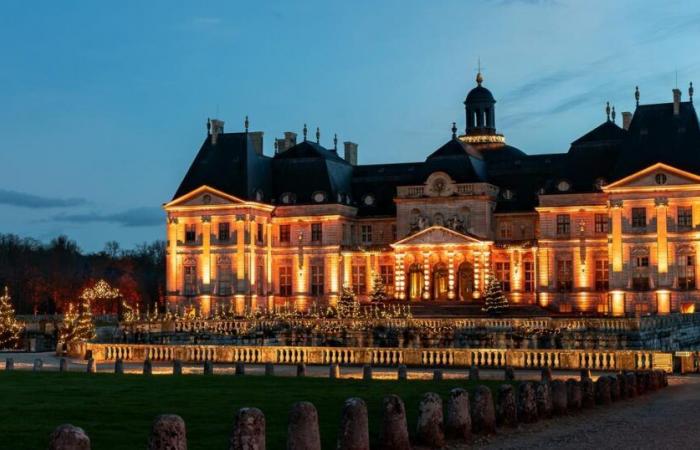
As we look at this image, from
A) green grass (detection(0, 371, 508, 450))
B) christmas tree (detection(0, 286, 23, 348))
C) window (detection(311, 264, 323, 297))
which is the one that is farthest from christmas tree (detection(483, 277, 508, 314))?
green grass (detection(0, 371, 508, 450))

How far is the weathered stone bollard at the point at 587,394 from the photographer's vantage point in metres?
21.4

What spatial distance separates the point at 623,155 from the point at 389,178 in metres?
15.4

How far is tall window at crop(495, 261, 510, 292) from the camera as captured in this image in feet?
230

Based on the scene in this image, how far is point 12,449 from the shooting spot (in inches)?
602

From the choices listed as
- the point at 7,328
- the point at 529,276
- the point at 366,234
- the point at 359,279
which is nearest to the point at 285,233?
the point at 366,234

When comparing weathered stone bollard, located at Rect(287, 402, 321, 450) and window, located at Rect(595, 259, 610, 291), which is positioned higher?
window, located at Rect(595, 259, 610, 291)

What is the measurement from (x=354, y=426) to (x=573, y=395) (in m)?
7.34

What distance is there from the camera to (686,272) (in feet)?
209

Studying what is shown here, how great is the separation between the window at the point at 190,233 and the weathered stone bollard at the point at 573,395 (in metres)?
53.8

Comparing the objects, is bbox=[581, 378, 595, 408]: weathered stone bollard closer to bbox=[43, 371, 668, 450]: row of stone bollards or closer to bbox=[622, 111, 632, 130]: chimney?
bbox=[43, 371, 668, 450]: row of stone bollards

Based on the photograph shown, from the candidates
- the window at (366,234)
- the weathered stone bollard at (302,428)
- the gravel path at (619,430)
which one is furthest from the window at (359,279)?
the weathered stone bollard at (302,428)

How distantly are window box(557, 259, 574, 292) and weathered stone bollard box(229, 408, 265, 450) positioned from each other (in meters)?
56.4

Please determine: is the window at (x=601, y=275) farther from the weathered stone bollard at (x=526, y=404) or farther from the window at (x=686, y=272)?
the weathered stone bollard at (x=526, y=404)

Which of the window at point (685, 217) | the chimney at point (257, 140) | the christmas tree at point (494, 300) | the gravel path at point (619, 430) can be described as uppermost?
the chimney at point (257, 140)
